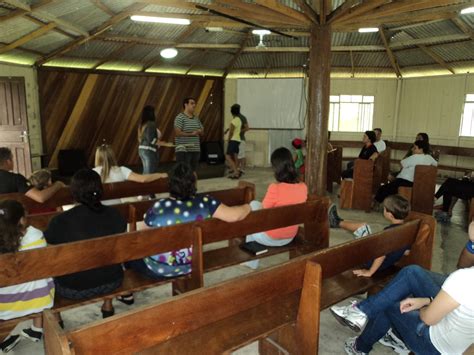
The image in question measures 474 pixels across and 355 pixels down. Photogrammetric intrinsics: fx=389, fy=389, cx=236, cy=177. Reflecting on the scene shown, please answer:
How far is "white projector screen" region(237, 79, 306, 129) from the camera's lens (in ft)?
36.0

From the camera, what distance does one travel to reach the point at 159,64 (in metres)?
10.3

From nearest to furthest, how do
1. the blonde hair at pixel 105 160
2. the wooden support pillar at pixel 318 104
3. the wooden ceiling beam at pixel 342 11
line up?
1. the blonde hair at pixel 105 160
2. the wooden ceiling beam at pixel 342 11
3. the wooden support pillar at pixel 318 104

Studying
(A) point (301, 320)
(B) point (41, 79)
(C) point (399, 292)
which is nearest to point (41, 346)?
(A) point (301, 320)

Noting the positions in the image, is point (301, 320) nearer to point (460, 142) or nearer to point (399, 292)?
point (399, 292)

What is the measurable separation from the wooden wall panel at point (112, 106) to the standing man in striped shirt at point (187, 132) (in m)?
3.68

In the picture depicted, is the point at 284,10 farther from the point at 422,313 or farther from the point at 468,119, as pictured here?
the point at 468,119

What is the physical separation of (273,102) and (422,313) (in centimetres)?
959

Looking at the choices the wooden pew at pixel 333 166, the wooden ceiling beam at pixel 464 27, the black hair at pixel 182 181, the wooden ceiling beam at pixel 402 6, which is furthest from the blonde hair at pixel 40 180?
the wooden ceiling beam at pixel 464 27

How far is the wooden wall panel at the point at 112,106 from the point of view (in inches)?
347

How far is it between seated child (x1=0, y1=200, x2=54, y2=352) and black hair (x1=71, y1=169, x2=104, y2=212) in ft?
1.08

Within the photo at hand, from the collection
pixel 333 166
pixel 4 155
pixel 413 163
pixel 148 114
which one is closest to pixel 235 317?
pixel 4 155

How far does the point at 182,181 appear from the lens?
2738mm

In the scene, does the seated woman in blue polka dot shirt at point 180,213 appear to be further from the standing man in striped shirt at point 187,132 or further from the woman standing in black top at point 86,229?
the standing man in striped shirt at point 187,132

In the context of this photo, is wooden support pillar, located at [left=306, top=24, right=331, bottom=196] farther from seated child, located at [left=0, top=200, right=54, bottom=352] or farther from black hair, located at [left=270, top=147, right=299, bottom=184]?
seated child, located at [left=0, top=200, right=54, bottom=352]
